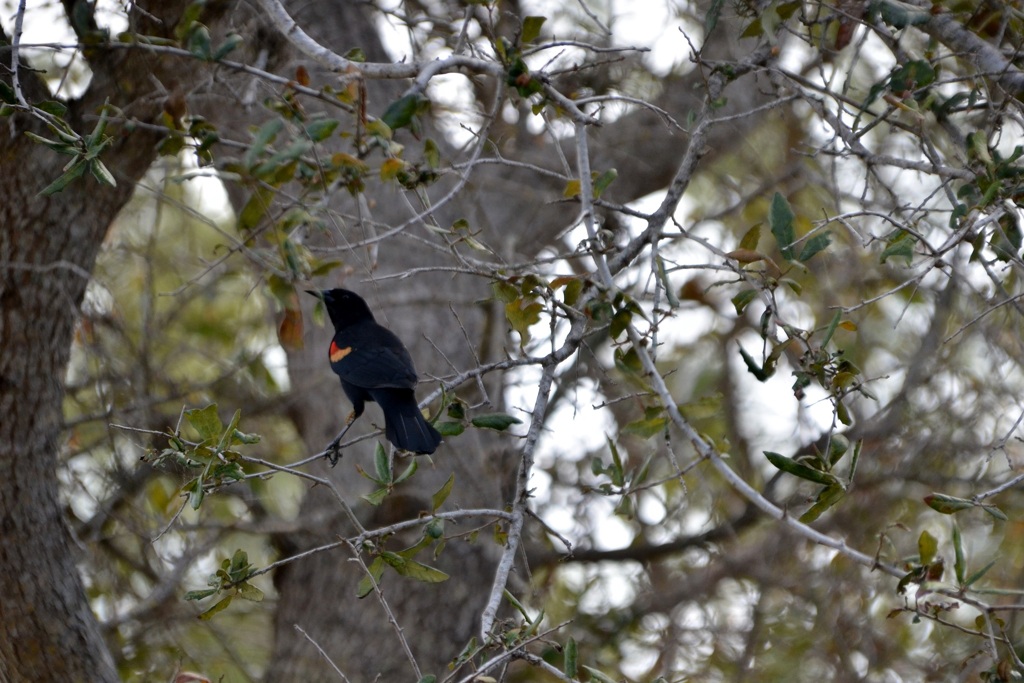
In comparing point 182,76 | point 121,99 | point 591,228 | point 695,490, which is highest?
point 695,490

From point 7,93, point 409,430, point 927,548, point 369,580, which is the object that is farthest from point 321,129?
point 927,548

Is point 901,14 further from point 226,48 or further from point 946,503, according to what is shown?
point 226,48

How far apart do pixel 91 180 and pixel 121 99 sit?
0.37m

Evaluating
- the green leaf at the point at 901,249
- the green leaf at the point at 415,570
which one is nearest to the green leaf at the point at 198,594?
the green leaf at the point at 415,570

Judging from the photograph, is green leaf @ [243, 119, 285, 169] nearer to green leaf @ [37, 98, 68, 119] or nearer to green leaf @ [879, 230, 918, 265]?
green leaf @ [37, 98, 68, 119]

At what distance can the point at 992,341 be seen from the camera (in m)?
4.90

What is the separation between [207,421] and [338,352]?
158 centimetres

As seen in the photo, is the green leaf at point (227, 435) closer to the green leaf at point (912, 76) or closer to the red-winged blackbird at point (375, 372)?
the red-winged blackbird at point (375, 372)

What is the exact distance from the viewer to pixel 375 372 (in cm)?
357

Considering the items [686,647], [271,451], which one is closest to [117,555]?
[271,451]

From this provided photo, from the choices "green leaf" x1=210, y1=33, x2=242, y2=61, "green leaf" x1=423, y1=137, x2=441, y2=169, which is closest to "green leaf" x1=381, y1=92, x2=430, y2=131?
"green leaf" x1=423, y1=137, x2=441, y2=169

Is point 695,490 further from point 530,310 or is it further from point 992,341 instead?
point 530,310

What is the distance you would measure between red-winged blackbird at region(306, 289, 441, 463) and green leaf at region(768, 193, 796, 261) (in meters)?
1.11

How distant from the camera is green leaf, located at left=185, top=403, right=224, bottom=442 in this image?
Result: 94.1 inches
